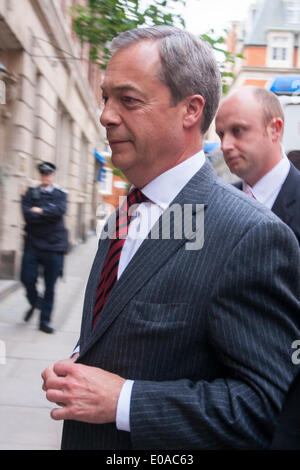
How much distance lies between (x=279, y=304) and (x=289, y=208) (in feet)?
2.98

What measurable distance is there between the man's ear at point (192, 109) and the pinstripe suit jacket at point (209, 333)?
277 millimetres

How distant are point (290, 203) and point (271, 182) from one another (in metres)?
0.14

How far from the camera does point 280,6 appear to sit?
137 ft

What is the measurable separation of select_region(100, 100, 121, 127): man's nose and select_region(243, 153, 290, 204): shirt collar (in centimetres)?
93

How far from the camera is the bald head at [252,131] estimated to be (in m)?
2.21

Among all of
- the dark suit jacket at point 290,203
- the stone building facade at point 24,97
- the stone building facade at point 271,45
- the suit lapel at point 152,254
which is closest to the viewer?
the suit lapel at point 152,254

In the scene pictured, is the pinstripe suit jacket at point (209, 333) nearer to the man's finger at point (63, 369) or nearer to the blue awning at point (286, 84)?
the man's finger at point (63, 369)

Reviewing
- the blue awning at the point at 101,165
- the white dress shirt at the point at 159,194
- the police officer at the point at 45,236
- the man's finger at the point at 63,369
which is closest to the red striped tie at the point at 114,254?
the white dress shirt at the point at 159,194

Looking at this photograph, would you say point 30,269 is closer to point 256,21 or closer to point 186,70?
point 186,70

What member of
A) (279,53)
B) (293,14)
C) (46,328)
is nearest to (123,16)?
(46,328)

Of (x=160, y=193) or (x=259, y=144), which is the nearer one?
(x=160, y=193)

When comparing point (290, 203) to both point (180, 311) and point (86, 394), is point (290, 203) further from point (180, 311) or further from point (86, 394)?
point (86, 394)

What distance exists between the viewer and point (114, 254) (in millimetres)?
1609

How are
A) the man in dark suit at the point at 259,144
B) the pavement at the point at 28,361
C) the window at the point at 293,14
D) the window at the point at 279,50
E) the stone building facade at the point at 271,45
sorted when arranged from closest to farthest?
the man in dark suit at the point at 259,144
the pavement at the point at 28,361
the stone building facade at the point at 271,45
the window at the point at 279,50
the window at the point at 293,14
